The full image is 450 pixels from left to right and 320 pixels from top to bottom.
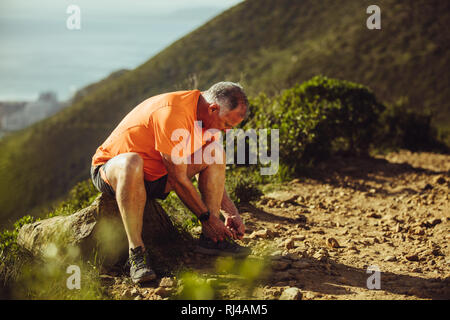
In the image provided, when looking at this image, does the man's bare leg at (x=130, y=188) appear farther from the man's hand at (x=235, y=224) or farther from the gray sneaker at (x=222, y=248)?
the man's hand at (x=235, y=224)

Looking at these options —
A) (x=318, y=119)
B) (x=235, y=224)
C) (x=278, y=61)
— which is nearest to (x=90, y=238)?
(x=235, y=224)

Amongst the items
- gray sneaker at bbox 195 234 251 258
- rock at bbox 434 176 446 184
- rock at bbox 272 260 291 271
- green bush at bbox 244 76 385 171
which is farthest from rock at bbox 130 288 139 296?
rock at bbox 434 176 446 184

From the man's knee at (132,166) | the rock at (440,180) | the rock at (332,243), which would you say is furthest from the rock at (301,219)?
the rock at (440,180)

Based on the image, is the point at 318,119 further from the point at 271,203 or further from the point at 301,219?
the point at 301,219

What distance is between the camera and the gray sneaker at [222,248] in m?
3.03

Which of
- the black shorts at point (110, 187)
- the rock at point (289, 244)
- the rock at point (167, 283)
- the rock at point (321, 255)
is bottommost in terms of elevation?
the rock at point (321, 255)

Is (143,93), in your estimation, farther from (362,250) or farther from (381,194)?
(362,250)

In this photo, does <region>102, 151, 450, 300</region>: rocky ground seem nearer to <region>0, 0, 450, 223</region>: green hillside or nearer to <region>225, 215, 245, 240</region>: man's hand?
<region>225, 215, 245, 240</region>: man's hand

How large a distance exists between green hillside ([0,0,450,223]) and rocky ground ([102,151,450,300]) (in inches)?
453

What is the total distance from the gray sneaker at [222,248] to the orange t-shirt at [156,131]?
2.12 ft

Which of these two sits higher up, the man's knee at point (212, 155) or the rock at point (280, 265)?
the man's knee at point (212, 155)

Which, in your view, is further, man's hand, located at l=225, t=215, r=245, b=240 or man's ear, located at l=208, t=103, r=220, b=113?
man's hand, located at l=225, t=215, r=245, b=240

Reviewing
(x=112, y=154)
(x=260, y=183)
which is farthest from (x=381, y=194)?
(x=112, y=154)

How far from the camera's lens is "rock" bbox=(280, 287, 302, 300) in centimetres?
242
